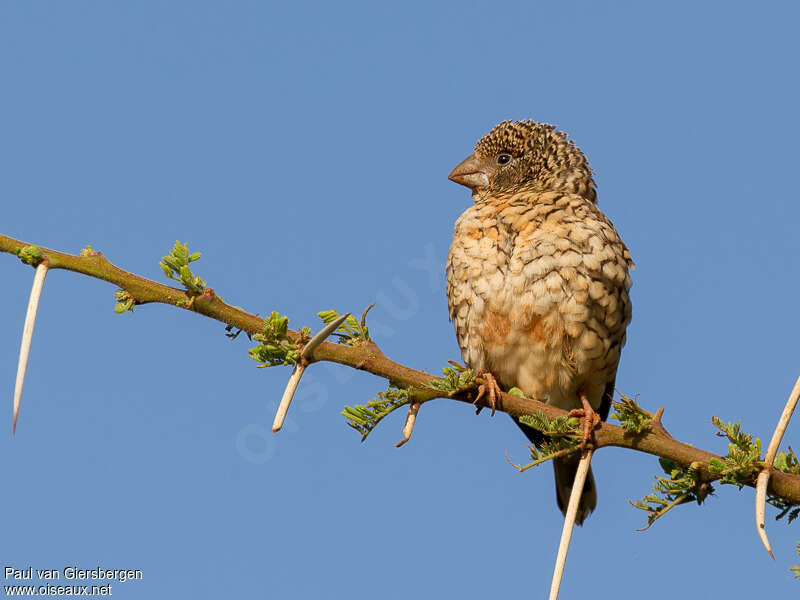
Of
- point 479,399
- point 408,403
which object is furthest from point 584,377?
point 408,403

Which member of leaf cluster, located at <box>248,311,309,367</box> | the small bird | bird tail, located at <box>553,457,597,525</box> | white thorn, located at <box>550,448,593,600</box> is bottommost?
white thorn, located at <box>550,448,593,600</box>

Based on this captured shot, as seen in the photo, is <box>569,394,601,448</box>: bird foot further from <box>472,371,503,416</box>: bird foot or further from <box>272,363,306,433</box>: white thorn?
<box>272,363,306,433</box>: white thorn

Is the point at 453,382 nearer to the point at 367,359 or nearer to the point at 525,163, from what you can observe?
the point at 367,359

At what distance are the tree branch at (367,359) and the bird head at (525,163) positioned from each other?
2765mm

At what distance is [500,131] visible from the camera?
21.3 ft

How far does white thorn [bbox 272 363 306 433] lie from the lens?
7.99 ft

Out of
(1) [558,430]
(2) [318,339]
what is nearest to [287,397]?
(2) [318,339]

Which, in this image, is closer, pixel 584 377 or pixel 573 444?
pixel 573 444

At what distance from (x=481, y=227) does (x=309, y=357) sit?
267 centimetres

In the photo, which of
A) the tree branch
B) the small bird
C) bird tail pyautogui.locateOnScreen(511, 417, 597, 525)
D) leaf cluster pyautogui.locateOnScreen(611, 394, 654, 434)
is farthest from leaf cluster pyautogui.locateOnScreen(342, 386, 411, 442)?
bird tail pyautogui.locateOnScreen(511, 417, 597, 525)

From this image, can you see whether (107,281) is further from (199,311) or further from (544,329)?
(544,329)

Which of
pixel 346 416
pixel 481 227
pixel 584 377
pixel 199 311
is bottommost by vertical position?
pixel 346 416

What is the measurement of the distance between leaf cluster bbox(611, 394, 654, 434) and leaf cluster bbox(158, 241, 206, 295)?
1452 mm

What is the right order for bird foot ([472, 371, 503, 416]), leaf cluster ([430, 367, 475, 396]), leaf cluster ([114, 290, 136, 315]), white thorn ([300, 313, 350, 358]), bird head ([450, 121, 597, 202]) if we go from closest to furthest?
1. white thorn ([300, 313, 350, 358])
2. leaf cluster ([114, 290, 136, 315])
3. leaf cluster ([430, 367, 475, 396])
4. bird foot ([472, 371, 503, 416])
5. bird head ([450, 121, 597, 202])
